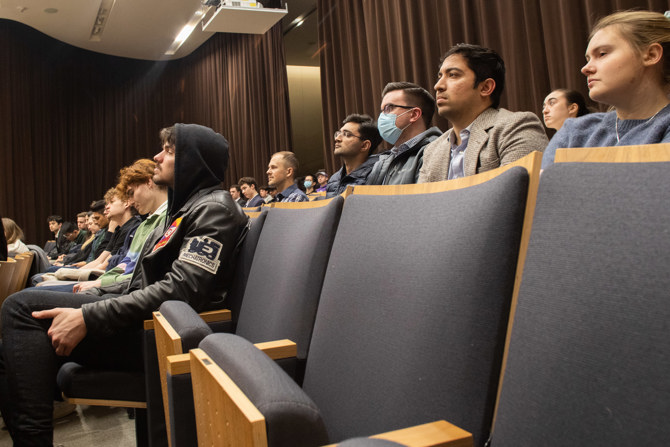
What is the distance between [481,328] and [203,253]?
3.48 ft

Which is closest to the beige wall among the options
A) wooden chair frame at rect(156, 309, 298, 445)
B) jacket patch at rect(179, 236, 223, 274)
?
jacket patch at rect(179, 236, 223, 274)

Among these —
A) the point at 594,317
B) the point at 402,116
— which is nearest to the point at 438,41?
the point at 402,116

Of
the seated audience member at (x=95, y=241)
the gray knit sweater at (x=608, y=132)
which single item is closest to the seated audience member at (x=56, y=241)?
the seated audience member at (x=95, y=241)

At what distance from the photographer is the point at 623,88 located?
136 centimetres

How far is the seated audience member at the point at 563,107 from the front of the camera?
2750 millimetres

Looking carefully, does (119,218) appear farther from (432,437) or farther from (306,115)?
(306,115)

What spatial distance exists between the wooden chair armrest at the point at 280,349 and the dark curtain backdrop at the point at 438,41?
2.72m

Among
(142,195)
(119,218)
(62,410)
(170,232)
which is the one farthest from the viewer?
(119,218)

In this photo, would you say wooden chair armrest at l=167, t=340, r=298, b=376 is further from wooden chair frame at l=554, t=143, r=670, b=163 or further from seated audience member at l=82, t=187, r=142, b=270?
seated audience member at l=82, t=187, r=142, b=270

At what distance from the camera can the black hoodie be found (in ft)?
4.72

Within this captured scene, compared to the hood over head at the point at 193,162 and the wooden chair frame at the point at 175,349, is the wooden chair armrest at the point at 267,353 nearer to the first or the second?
the wooden chair frame at the point at 175,349

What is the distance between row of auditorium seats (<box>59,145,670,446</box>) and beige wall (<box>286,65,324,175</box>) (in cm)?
848

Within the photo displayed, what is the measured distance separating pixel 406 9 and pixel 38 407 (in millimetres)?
4400

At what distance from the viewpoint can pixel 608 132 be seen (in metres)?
1.39
